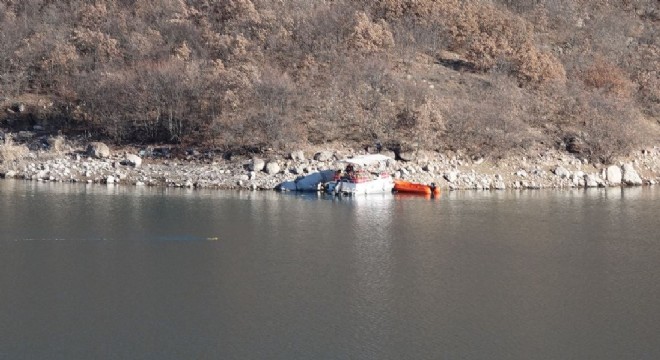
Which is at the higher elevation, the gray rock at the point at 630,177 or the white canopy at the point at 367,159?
the white canopy at the point at 367,159

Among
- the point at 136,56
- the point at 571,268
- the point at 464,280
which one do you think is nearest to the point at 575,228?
the point at 571,268

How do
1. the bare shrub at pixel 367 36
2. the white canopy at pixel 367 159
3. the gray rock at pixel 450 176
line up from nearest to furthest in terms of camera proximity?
the white canopy at pixel 367 159 < the gray rock at pixel 450 176 < the bare shrub at pixel 367 36

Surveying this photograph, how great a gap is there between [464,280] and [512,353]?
916cm

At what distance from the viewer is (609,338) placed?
3112cm

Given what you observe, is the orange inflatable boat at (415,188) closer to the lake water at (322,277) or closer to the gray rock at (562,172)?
the lake water at (322,277)

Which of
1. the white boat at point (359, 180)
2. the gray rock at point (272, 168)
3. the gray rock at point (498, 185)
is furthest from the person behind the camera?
the gray rock at point (498, 185)

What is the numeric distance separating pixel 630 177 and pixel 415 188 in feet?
62.4

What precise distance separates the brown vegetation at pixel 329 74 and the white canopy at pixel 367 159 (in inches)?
144

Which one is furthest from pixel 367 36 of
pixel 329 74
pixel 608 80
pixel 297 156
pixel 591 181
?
pixel 591 181

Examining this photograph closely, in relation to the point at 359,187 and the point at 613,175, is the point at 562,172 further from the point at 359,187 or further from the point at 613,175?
the point at 359,187

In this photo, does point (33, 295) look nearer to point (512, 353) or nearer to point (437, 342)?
point (437, 342)

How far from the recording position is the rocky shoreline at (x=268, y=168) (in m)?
62.7

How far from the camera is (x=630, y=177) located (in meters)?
67.9

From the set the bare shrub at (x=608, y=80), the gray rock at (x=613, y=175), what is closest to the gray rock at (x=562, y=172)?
the gray rock at (x=613, y=175)
